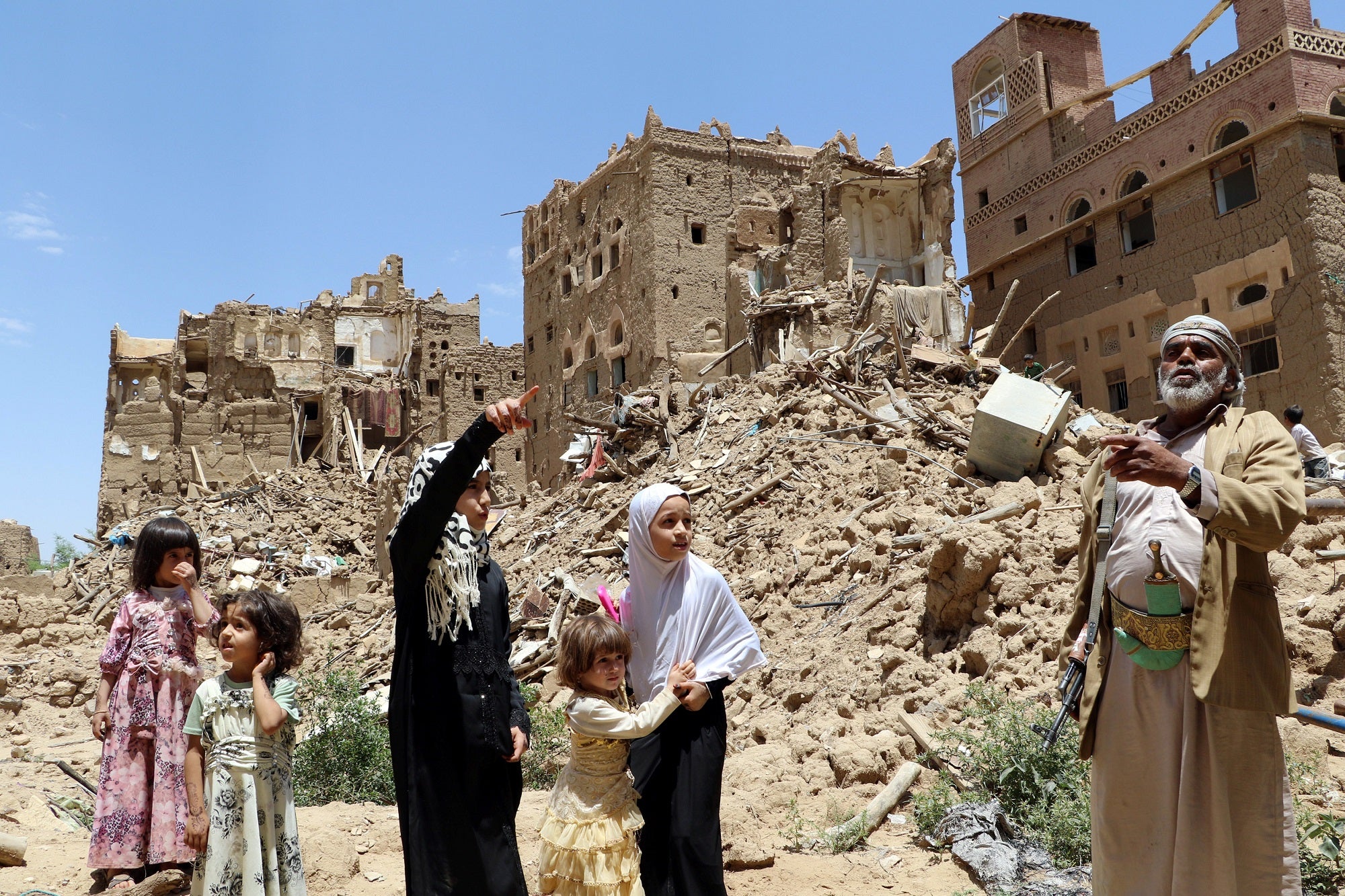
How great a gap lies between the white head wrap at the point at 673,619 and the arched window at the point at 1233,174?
→ 55.0 ft

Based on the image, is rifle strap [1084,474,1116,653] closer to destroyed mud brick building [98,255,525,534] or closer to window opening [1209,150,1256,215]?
window opening [1209,150,1256,215]

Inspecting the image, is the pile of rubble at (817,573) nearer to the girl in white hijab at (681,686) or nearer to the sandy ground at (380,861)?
the sandy ground at (380,861)

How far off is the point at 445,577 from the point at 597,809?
854mm

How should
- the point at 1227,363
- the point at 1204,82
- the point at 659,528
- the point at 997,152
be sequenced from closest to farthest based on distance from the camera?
the point at 1227,363 → the point at 659,528 → the point at 1204,82 → the point at 997,152

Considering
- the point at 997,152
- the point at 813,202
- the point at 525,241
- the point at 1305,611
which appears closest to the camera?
the point at 1305,611

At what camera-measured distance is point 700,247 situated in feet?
92.2

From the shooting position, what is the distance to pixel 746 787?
5430 millimetres

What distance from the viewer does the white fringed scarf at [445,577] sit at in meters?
2.88

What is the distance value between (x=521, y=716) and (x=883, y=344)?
36.4 ft

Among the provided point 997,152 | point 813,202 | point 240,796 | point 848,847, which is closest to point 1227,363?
point 848,847

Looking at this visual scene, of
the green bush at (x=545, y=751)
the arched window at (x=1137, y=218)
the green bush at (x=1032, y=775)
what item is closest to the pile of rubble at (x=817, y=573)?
the green bush at (x=1032, y=775)

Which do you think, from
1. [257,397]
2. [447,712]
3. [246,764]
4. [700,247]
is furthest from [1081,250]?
[257,397]

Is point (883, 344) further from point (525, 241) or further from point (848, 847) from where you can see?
point (525, 241)

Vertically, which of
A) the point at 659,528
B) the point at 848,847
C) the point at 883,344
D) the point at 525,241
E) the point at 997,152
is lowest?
→ the point at 848,847
